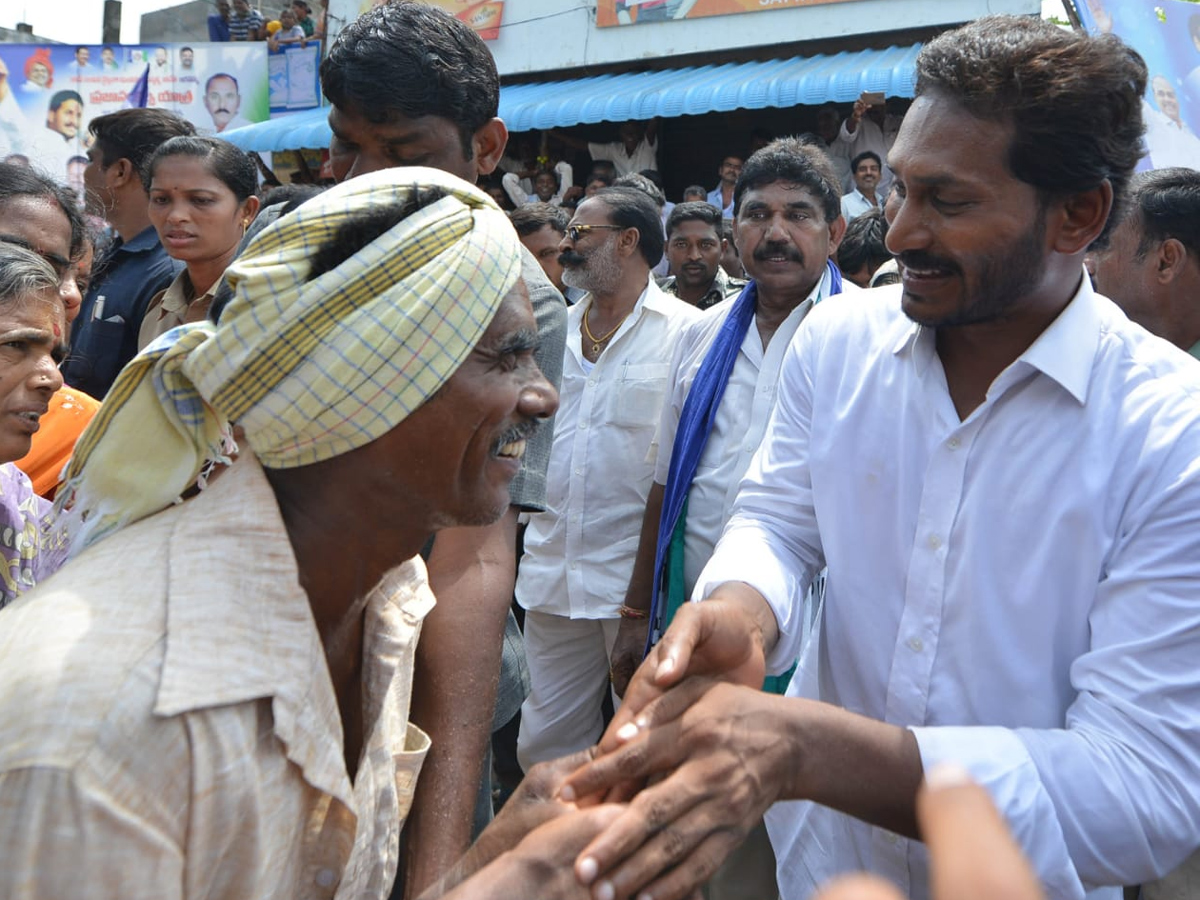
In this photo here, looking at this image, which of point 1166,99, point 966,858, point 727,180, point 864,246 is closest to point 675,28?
point 727,180

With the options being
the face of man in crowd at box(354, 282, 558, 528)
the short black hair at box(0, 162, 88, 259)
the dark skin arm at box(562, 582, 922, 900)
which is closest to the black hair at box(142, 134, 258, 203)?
the short black hair at box(0, 162, 88, 259)

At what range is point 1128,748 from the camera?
5.74ft

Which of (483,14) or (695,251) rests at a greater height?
(483,14)

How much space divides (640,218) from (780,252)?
1473 millimetres

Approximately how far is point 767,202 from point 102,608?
12.0 feet

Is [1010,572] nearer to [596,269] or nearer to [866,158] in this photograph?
[596,269]

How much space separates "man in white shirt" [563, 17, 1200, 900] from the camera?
1.71 m

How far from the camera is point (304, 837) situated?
1.49m

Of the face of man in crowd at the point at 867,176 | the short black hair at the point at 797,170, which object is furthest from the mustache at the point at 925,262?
the face of man in crowd at the point at 867,176

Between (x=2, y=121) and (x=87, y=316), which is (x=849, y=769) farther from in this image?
(x=2, y=121)

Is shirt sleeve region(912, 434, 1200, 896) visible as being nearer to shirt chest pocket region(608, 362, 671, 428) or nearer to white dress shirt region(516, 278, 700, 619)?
white dress shirt region(516, 278, 700, 619)

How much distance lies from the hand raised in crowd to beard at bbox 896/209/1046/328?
163 cm

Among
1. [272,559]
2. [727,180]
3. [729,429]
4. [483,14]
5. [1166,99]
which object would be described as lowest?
[729,429]

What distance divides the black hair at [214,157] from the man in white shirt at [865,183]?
20.3ft
